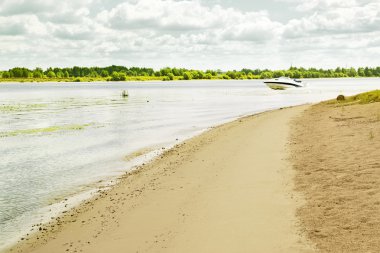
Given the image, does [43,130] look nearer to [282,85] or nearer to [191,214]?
[191,214]

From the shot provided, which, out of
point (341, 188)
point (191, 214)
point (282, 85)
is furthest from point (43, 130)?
point (282, 85)

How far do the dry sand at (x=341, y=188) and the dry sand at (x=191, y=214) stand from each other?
48 cm

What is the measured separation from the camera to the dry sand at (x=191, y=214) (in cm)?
948

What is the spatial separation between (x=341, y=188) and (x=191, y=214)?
4.75 m

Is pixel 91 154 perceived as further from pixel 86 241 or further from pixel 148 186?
pixel 86 241

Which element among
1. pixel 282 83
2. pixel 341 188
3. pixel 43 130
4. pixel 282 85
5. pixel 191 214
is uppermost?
pixel 282 83

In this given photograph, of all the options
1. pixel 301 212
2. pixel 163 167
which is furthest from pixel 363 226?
pixel 163 167

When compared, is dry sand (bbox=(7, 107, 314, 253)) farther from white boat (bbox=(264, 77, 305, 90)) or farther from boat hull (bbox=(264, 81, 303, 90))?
boat hull (bbox=(264, 81, 303, 90))

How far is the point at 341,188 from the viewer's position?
41.0 feet

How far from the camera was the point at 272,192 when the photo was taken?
13.1m

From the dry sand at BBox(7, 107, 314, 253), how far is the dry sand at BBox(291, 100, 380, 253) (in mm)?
485

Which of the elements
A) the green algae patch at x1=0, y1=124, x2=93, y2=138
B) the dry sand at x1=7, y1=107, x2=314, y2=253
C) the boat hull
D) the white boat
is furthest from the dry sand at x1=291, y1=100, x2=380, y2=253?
the boat hull

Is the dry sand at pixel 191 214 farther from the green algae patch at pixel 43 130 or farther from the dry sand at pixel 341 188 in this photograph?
the green algae patch at pixel 43 130

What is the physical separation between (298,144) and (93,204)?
12.6 m
